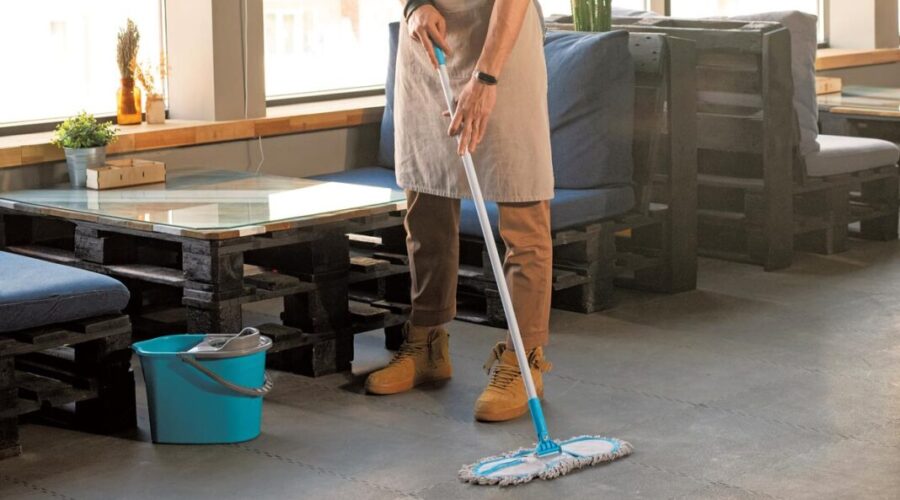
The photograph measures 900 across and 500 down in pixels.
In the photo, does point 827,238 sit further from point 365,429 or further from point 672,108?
point 365,429

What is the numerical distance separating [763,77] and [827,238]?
0.83 meters

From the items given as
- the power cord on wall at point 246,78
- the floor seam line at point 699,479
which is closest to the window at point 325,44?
the power cord on wall at point 246,78

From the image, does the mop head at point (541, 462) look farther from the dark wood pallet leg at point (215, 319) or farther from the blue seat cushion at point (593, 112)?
the blue seat cushion at point (593, 112)

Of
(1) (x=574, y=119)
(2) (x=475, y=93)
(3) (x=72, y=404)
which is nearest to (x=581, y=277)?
(1) (x=574, y=119)

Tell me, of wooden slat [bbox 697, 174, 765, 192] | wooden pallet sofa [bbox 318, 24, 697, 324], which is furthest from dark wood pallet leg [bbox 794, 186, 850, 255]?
wooden pallet sofa [bbox 318, 24, 697, 324]

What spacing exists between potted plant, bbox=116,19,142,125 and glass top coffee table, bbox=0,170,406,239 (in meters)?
0.46

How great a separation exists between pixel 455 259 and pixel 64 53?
199cm

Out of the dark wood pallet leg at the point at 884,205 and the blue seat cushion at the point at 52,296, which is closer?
the blue seat cushion at the point at 52,296

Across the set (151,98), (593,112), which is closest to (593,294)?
(593,112)

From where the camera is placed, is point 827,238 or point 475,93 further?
point 827,238

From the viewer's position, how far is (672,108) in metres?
4.89

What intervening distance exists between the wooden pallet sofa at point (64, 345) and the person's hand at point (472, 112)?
0.93 m

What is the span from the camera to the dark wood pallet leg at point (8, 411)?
318cm

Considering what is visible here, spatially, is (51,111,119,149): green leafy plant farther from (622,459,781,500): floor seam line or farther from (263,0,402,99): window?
(622,459,781,500): floor seam line
